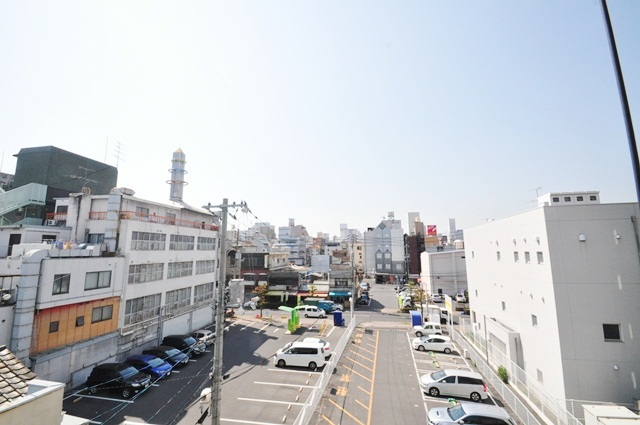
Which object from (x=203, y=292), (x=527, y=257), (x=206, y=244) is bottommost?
(x=203, y=292)

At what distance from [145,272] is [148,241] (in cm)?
268

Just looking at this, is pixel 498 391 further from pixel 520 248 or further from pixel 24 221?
pixel 24 221

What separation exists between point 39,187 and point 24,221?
13.1 ft

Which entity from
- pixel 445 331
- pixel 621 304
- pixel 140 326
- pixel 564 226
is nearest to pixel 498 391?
pixel 621 304

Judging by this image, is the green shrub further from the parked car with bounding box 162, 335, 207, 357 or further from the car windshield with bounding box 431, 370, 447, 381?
the parked car with bounding box 162, 335, 207, 357

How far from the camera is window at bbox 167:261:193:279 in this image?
28.5 meters

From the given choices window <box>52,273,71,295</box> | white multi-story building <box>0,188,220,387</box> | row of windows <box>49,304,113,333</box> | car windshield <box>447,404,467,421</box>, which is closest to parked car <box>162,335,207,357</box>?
white multi-story building <box>0,188,220,387</box>

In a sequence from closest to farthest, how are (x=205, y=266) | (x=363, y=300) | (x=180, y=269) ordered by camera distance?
(x=180, y=269)
(x=205, y=266)
(x=363, y=300)

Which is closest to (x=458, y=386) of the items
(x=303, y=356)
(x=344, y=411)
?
(x=344, y=411)

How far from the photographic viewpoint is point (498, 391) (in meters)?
17.6

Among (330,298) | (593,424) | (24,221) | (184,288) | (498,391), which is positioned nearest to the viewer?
(593,424)

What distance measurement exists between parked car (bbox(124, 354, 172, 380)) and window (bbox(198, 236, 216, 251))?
14.2 meters

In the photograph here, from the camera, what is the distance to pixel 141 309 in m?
24.8

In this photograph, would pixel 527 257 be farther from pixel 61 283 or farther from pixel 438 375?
pixel 61 283
